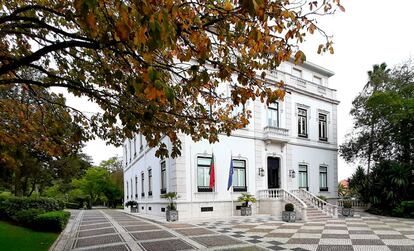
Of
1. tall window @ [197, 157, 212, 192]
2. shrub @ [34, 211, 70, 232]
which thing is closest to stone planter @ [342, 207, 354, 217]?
tall window @ [197, 157, 212, 192]

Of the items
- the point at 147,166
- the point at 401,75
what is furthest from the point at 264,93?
the point at 401,75

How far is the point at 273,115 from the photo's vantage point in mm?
20844

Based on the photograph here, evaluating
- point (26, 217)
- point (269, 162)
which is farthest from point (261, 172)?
point (26, 217)

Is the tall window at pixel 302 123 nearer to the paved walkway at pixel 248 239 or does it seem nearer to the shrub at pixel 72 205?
the paved walkway at pixel 248 239

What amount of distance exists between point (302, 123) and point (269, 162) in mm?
4288

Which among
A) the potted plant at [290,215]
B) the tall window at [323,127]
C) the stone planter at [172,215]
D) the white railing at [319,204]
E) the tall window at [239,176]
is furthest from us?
the tall window at [323,127]

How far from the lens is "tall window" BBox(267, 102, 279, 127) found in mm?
20547

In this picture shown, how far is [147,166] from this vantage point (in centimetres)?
2217

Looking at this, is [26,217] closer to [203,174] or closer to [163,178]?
[163,178]

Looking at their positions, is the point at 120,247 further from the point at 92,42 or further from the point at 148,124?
the point at 92,42

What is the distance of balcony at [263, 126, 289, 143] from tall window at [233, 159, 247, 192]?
7.29 feet

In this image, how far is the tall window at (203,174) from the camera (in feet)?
55.9

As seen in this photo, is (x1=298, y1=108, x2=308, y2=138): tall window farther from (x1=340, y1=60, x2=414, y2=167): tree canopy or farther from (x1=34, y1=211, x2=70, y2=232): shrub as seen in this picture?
(x1=34, y1=211, x2=70, y2=232): shrub

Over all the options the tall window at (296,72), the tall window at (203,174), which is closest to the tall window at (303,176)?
the tall window at (296,72)
